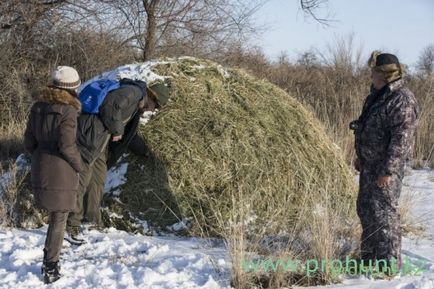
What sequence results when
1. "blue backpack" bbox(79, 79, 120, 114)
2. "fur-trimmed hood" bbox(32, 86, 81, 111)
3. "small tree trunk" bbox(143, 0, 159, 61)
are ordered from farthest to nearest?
"small tree trunk" bbox(143, 0, 159, 61)
"blue backpack" bbox(79, 79, 120, 114)
"fur-trimmed hood" bbox(32, 86, 81, 111)

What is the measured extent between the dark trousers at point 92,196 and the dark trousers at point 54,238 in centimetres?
91

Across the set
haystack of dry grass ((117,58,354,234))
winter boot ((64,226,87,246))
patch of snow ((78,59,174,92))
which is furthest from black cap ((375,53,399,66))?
winter boot ((64,226,87,246))

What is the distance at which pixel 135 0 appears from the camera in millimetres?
12336

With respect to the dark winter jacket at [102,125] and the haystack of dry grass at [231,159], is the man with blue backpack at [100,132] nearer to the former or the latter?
the dark winter jacket at [102,125]

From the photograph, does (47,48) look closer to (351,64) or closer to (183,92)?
(183,92)

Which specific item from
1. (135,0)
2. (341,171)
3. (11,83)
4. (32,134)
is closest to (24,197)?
(32,134)

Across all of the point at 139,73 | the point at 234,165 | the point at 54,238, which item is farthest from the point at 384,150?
the point at 139,73

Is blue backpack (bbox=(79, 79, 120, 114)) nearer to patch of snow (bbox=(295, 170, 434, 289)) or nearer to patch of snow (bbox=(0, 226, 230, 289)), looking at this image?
patch of snow (bbox=(0, 226, 230, 289))

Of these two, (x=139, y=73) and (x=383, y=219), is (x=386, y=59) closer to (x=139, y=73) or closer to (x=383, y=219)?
(x=383, y=219)

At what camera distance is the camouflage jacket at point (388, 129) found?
4246mm

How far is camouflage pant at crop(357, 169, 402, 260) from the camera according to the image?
14.5 feet

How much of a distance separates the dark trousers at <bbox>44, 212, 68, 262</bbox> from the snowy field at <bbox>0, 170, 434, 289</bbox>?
170 mm

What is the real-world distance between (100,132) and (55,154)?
3.14 ft

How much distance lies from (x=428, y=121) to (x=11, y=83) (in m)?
8.50
